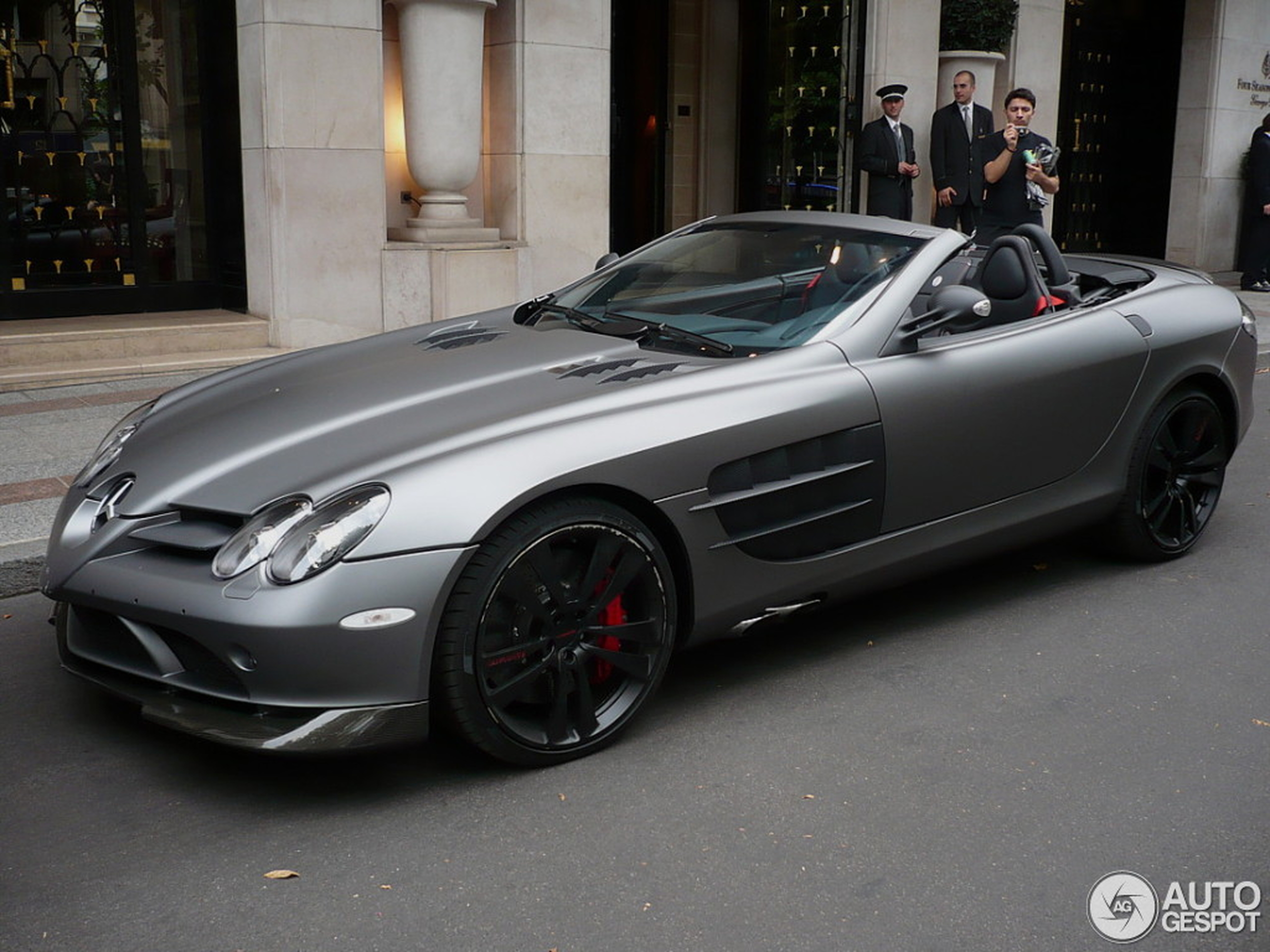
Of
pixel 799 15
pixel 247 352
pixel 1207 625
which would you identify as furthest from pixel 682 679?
pixel 799 15

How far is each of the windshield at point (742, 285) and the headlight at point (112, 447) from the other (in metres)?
1.47

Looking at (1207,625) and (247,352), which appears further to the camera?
(247,352)

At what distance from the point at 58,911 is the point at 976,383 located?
308 centimetres


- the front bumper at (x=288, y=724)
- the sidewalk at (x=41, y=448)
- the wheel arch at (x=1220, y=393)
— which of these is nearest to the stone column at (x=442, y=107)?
the sidewalk at (x=41, y=448)

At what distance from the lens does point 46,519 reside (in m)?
5.50

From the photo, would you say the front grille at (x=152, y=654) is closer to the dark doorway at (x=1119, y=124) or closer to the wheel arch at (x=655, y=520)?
the wheel arch at (x=655, y=520)

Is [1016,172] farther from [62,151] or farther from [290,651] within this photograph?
[290,651]

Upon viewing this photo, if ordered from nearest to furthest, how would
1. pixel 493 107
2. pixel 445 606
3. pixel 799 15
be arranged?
1. pixel 445 606
2. pixel 493 107
3. pixel 799 15

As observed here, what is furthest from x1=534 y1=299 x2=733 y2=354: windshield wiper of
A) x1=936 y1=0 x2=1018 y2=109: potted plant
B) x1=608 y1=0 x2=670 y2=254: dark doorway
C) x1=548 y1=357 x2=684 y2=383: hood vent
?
x1=608 y1=0 x2=670 y2=254: dark doorway

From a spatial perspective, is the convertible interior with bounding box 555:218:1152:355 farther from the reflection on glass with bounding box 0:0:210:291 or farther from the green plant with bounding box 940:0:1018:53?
the green plant with bounding box 940:0:1018:53

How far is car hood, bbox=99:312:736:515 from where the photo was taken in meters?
3.56

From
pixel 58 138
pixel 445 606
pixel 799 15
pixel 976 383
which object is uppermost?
pixel 799 15

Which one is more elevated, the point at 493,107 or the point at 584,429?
the point at 493,107

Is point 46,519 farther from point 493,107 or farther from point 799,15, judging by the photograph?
point 799,15
